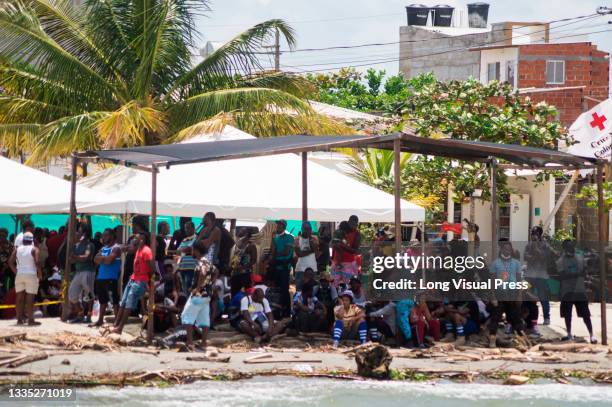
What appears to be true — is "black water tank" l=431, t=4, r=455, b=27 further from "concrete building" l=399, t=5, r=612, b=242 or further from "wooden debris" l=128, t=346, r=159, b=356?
"wooden debris" l=128, t=346, r=159, b=356

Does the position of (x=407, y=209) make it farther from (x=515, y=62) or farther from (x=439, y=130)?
(x=515, y=62)

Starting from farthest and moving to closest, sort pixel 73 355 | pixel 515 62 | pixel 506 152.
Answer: pixel 515 62 → pixel 506 152 → pixel 73 355

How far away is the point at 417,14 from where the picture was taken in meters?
67.6

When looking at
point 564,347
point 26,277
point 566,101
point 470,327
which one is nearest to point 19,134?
point 26,277

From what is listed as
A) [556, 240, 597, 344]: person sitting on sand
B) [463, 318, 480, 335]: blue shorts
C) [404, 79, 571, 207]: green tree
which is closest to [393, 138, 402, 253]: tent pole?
[463, 318, 480, 335]: blue shorts

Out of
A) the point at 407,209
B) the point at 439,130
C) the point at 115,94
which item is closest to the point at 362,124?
the point at 439,130

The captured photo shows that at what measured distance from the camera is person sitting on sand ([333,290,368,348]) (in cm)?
1611

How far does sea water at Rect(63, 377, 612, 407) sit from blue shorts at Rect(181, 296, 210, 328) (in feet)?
5.66

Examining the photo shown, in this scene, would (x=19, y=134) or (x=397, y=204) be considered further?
(x=19, y=134)

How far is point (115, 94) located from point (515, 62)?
2585 centimetres

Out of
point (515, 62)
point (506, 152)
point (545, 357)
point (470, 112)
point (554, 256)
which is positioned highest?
point (515, 62)

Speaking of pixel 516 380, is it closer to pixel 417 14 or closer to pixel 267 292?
pixel 267 292

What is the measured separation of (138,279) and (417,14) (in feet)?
177

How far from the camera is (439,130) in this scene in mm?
26250
